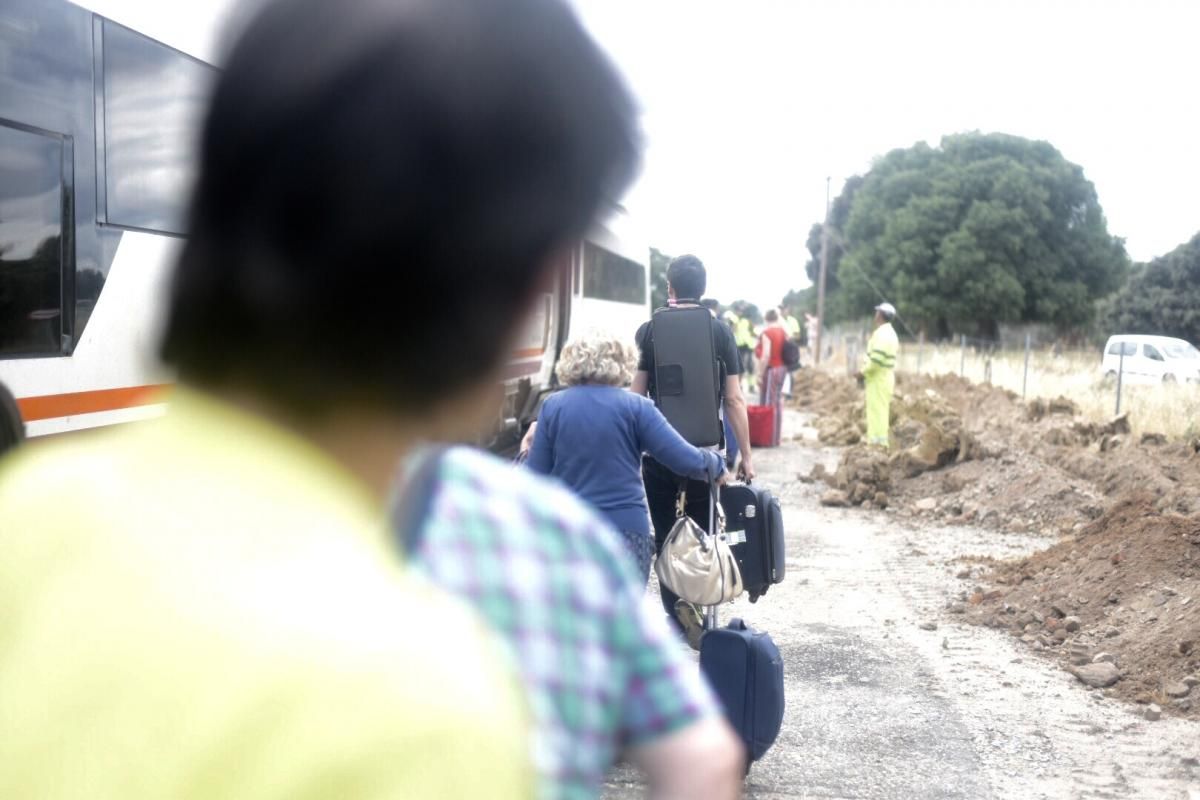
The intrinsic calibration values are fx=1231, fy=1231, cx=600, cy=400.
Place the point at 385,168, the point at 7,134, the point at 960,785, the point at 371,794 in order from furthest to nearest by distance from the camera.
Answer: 1. the point at 7,134
2. the point at 960,785
3. the point at 385,168
4. the point at 371,794

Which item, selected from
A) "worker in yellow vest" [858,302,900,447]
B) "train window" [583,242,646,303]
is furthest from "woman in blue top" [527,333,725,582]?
"train window" [583,242,646,303]

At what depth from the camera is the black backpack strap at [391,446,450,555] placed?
87 cm

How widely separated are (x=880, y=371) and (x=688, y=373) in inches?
342

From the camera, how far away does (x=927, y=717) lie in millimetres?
5461

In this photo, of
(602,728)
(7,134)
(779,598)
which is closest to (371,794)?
(602,728)

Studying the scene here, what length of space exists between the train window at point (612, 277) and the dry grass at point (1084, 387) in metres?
7.11

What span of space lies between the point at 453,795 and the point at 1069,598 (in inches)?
293

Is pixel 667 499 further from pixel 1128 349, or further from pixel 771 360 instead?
pixel 1128 349

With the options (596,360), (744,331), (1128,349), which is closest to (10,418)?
(596,360)

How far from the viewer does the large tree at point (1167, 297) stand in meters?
47.7

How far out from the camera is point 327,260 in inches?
34.1

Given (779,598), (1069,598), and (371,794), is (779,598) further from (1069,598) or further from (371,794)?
(371,794)

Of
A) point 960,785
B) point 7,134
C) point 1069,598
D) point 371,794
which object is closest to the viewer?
point 371,794

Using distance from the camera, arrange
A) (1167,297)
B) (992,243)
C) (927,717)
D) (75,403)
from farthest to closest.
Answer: (992,243) < (1167,297) < (75,403) < (927,717)
